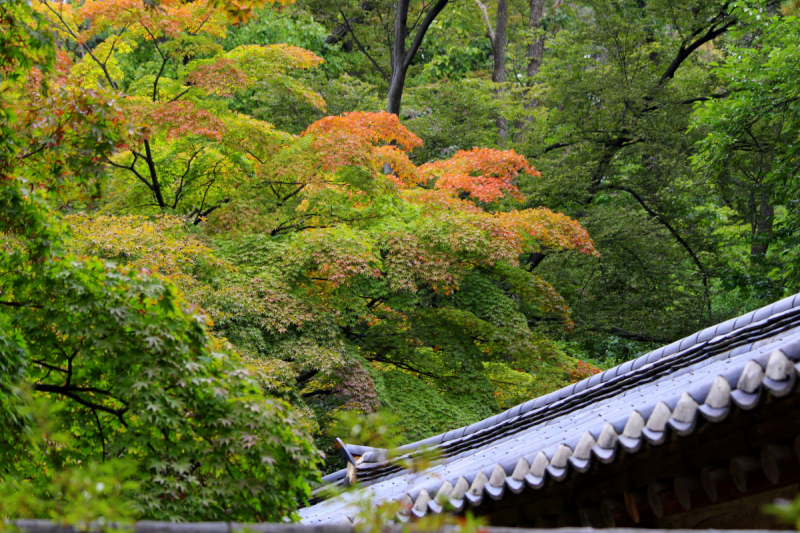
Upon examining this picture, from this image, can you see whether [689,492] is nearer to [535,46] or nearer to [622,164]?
[622,164]

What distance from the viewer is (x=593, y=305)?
52.5ft

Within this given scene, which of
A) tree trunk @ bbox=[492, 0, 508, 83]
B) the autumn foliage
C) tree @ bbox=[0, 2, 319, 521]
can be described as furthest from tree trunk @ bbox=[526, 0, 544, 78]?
tree @ bbox=[0, 2, 319, 521]

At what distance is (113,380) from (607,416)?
2.75 m

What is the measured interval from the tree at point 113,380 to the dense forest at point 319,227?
2 cm

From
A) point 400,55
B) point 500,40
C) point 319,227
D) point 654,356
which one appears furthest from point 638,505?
point 500,40

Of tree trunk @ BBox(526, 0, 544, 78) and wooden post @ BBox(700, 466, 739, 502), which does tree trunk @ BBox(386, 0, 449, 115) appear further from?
wooden post @ BBox(700, 466, 739, 502)

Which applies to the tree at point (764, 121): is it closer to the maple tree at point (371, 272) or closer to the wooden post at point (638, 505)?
the maple tree at point (371, 272)

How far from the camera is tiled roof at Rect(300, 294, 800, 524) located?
247cm

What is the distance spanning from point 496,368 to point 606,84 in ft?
24.2

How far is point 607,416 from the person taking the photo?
346 cm

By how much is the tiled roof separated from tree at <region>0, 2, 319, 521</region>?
525 millimetres

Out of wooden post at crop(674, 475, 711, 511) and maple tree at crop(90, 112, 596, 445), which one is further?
maple tree at crop(90, 112, 596, 445)

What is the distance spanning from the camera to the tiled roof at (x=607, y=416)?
2473 mm

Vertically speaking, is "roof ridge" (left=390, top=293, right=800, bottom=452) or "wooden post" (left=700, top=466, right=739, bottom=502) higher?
"roof ridge" (left=390, top=293, right=800, bottom=452)
